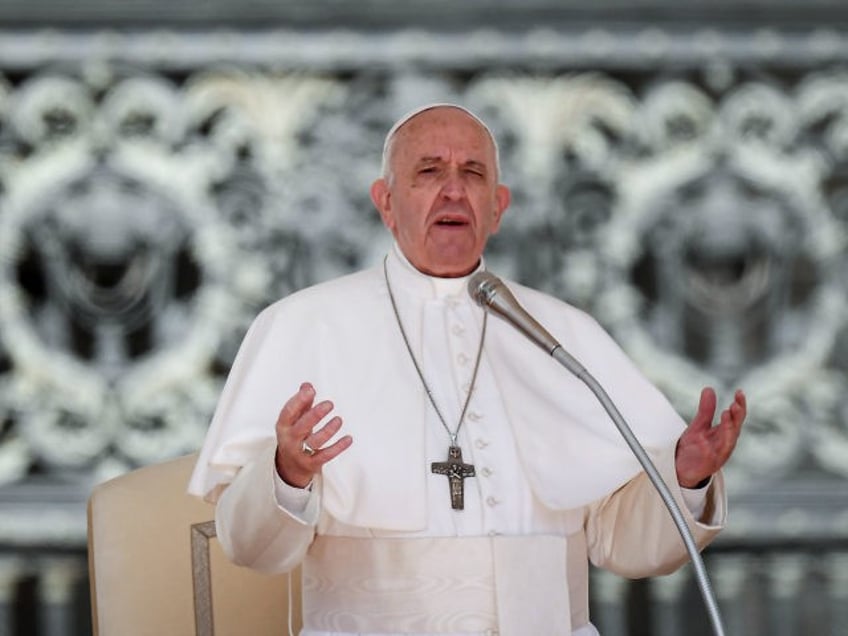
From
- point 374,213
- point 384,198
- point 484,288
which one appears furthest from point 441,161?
point 374,213

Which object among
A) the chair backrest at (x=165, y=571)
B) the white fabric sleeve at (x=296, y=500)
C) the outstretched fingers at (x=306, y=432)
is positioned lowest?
the chair backrest at (x=165, y=571)

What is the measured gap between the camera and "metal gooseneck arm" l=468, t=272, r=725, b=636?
81.3 inches

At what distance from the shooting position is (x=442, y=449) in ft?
9.79

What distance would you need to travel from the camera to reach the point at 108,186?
5.85 meters

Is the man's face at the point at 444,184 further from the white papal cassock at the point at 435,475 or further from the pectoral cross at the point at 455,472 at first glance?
the pectoral cross at the point at 455,472

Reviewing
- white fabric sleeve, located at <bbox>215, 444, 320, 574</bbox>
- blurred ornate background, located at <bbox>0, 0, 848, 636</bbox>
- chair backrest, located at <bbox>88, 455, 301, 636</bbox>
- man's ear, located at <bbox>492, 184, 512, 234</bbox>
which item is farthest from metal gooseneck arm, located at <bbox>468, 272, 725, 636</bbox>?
blurred ornate background, located at <bbox>0, 0, 848, 636</bbox>

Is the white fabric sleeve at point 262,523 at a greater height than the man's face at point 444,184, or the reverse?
the man's face at point 444,184

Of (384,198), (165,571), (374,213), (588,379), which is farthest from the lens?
(374,213)

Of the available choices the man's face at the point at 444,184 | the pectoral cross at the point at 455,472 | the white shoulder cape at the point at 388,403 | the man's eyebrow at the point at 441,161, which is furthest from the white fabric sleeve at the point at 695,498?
the man's eyebrow at the point at 441,161

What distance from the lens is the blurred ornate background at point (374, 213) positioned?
18.8 feet

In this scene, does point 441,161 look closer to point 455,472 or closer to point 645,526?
point 455,472

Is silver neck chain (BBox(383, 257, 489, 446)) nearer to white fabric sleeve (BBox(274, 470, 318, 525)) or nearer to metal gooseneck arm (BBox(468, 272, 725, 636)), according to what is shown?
white fabric sleeve (BBox(274, 470, 318, 525))

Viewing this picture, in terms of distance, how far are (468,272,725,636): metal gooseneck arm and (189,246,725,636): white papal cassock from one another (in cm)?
49

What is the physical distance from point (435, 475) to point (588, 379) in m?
0.71
